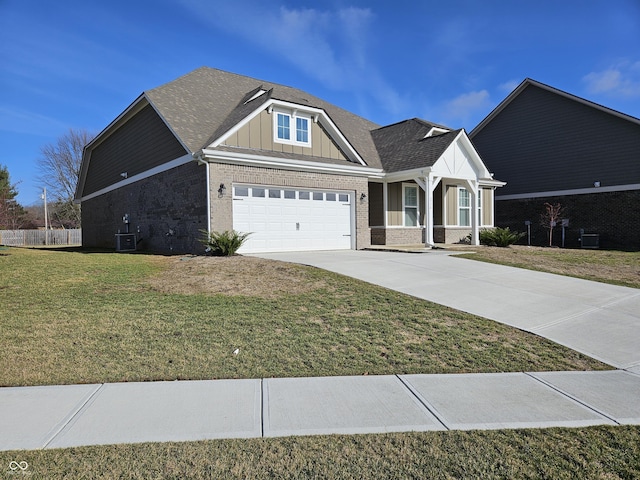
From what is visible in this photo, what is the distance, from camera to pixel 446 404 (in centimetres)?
383

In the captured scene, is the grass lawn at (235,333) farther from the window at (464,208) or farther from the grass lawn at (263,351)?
the window at (464,208)

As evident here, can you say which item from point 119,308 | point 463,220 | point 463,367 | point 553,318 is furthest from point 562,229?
point 119,308

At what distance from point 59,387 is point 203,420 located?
5.85ft

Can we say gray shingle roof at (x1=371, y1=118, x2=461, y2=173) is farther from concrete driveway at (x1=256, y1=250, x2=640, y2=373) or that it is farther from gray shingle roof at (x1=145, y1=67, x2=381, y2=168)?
concrete driveway at (x1=256, y1=250, x2=640, y2=373)

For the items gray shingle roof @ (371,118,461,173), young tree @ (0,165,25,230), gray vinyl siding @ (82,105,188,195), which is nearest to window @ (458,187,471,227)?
gray shingle roof @ (371,118,461,173)

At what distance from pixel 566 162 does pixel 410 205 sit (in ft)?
33.1

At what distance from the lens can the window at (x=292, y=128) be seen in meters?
14.8

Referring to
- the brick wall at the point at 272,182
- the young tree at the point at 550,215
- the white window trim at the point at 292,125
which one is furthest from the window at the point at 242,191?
the young tree at the point at 550,215

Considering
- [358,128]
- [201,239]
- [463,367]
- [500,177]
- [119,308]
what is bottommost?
[463,367]

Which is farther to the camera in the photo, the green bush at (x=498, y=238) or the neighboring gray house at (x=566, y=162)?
the neighboring gray house at (x=566, y=162)

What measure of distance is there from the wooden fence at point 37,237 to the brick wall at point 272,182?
28.7 meters

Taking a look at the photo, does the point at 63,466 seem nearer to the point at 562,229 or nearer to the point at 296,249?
the point at 296,249

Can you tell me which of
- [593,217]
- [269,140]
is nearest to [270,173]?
[269,140]

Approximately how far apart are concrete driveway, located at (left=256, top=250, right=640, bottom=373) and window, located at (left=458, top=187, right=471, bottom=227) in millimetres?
8329
